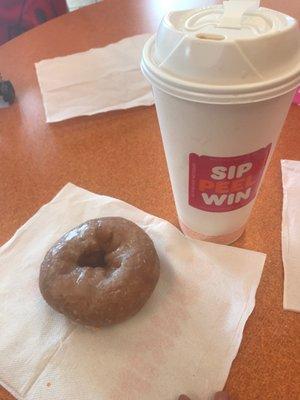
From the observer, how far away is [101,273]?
1.40 ft

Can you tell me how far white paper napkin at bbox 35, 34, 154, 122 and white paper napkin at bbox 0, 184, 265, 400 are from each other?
1.28 feet

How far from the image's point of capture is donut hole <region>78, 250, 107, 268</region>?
45 cm

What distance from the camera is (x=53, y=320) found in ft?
1.44

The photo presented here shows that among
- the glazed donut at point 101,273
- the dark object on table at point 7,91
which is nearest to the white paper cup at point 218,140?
the glazed donut at point 101,273

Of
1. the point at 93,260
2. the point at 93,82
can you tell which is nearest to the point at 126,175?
the point at 93,260

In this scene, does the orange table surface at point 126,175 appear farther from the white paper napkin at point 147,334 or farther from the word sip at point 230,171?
the word sip at point 230,171

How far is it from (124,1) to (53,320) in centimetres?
115

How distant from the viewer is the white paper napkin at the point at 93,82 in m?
0.79

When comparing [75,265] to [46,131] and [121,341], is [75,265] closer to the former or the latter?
[121,341]

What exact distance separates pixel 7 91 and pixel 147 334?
0.69 m

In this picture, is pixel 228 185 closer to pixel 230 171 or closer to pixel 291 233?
pixel 230 171

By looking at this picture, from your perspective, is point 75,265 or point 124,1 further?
point 124,1

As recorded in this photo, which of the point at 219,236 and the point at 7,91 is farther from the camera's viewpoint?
the point at 7,91

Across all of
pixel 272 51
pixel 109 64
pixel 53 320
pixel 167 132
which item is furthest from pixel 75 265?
pixel 109 64
